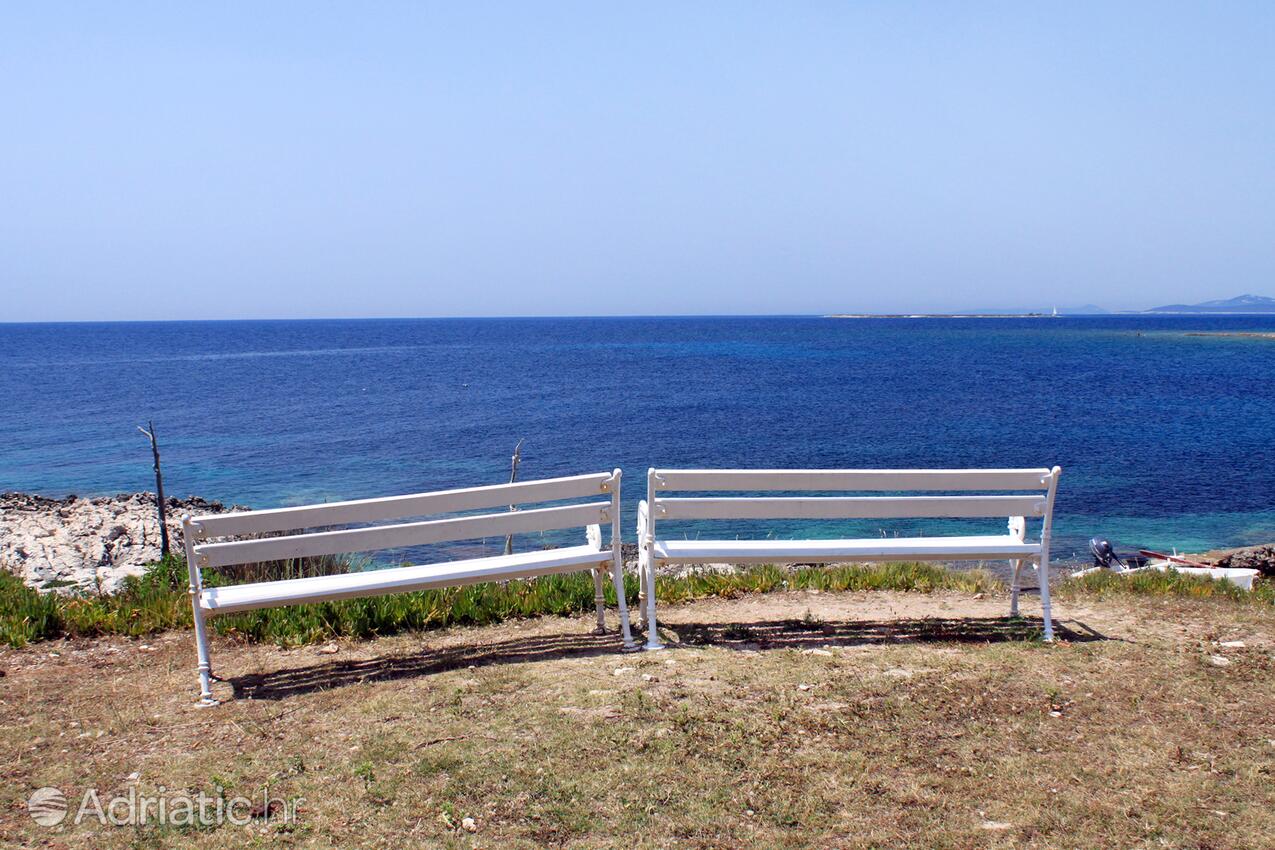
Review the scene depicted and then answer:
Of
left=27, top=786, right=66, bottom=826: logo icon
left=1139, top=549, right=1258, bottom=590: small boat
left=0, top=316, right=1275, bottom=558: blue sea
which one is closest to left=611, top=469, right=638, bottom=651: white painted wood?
left=27, top=786, right=66, bottom=826: logo icon

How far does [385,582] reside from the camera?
5.45 metres

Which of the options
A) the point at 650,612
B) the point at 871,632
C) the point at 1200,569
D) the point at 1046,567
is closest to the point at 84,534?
the point at 650,612

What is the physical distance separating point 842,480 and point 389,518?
2.84 m

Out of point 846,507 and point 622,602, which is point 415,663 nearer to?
point 622,602

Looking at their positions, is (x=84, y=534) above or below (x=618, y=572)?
below

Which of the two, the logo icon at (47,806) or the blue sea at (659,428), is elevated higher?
the logo icon at (47,806)

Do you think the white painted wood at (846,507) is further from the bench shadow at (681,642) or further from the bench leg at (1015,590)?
the bench shadow at (681,642)

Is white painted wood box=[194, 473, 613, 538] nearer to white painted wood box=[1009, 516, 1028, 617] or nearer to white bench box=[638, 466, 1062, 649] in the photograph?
white bench box=[638, 466, 1062, 649]

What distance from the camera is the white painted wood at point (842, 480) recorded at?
5766mm

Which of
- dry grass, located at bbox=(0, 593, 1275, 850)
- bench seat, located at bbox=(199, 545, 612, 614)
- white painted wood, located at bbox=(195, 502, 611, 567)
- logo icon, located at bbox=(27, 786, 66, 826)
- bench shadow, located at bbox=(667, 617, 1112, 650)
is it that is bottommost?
bench shadow, located at bbox=(667, 617, 1112, 650)

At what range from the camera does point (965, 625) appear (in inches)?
249

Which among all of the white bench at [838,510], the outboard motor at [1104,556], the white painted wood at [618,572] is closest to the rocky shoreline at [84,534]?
the white painted wood at [618,572]

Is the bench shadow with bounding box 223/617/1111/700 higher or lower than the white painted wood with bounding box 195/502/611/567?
lower

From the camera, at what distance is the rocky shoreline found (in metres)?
16.0
